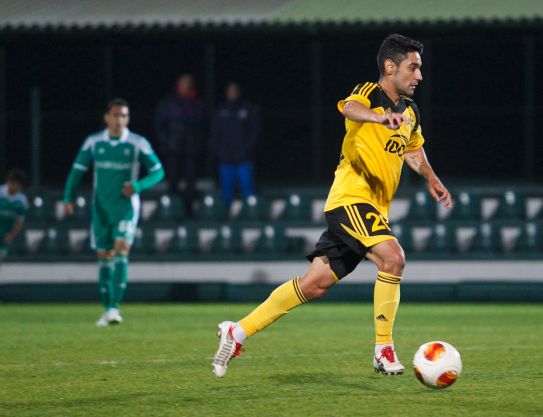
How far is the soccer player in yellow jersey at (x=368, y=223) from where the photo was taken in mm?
7453

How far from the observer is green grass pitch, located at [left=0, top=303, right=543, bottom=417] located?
21.6ft

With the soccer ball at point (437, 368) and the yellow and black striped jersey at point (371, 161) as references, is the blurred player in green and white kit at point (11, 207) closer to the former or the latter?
the yellow and black striped jersey at point (371, 161)

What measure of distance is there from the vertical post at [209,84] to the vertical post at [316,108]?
1.63m

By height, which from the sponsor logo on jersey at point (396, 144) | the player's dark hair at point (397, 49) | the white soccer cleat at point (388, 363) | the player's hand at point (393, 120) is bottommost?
the white soccer cleat at point (388, 363)

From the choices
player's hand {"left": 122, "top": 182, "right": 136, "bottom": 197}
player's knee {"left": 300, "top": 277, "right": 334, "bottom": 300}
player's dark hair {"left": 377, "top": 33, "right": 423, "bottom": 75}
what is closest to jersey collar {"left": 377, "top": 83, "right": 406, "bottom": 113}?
player's dark hair {"left": 377, "top": 33, "right": 423, "bottom": 75}

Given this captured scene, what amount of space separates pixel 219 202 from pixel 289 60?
3366mm

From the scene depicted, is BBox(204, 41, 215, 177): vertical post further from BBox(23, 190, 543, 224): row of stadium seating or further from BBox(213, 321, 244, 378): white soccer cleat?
BBox(213, 321, 244, 378): white soccer cleat

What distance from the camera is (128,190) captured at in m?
12.2

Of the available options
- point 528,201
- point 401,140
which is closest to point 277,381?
point 401,140

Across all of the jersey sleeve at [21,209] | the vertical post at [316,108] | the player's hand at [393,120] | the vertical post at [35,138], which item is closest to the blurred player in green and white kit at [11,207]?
the jersey sleeve at [21,209]

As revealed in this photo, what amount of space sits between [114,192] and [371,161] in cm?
528

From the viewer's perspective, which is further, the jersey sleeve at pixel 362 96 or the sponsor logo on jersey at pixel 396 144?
the sponsor logo on jersey at pixel 396 144

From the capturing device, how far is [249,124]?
1798 cm

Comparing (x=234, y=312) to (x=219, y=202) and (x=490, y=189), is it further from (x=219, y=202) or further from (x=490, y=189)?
(x=490, y=189)
